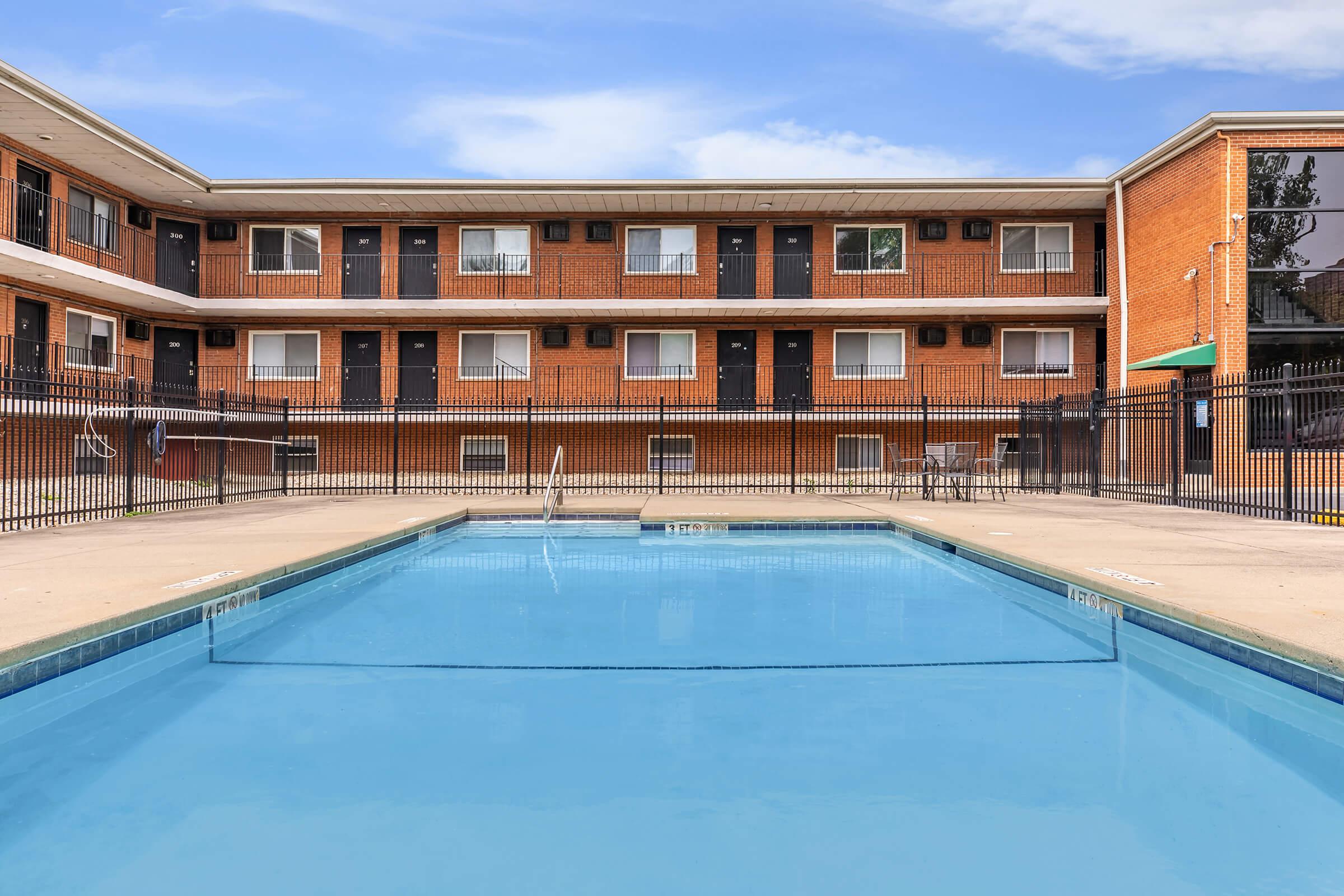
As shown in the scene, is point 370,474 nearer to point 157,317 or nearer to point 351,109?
point 157,317

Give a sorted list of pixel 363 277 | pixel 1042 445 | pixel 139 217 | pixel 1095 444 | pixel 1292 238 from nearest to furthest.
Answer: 1. pixel 1095 444
2. pixel 1042 445
3. pixel 1292 238
4. pixel 139 217
5. pixel 363 277

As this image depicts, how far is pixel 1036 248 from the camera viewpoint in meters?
22.9

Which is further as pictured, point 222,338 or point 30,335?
point 222,338

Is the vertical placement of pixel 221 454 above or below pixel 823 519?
above

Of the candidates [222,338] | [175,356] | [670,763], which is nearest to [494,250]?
[222,338]

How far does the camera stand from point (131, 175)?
19.8 m

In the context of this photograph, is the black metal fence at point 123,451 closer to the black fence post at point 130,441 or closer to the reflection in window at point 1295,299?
the black fence post at point 130,441

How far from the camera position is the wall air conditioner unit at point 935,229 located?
2266 centimetres

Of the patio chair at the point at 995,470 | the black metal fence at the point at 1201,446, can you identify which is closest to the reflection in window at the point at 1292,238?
the black metal fence at the point at 1201,446

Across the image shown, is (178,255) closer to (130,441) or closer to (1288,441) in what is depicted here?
(130,441)

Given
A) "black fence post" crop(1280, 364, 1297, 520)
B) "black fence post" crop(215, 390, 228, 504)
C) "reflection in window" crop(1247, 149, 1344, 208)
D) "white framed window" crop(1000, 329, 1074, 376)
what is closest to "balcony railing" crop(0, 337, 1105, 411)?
"white framed window" crop(1000, 329, 1074, 376)

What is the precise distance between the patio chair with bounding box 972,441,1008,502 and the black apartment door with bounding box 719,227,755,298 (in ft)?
23.1

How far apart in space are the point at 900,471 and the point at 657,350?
7697 mm

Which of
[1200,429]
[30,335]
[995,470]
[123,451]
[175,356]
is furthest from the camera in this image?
[175,356]
